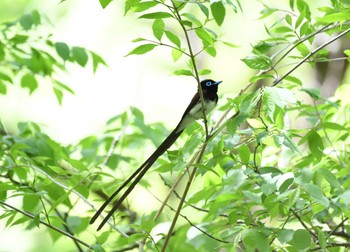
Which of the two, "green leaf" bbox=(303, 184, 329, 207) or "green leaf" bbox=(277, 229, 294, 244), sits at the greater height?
"green leaf" bbox=(303, 184, 329, 207)

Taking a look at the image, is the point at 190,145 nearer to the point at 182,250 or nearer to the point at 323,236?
the point at 323,236

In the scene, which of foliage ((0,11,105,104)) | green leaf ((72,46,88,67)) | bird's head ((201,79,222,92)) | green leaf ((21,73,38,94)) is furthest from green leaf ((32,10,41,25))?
bird's head ((201,79,222,92))

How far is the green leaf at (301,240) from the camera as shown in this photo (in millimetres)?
2361

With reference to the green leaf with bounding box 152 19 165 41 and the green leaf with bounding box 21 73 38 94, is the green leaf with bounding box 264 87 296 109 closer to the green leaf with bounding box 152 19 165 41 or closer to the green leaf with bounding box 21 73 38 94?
the green leaf with bounding box 152 19 165 41

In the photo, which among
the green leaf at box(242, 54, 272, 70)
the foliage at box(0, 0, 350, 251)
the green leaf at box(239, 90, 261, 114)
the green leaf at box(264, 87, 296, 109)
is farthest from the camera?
the green leaf at box(242, 54, 272, 70)

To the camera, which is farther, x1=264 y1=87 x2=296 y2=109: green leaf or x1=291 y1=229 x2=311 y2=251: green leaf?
x1=291 y1=229 x2=311 y2=251: green leaf

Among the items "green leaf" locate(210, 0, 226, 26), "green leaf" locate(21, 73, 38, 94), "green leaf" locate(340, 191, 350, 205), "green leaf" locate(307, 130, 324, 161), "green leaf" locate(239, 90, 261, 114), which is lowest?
"green leaf" locate(340, 191, 350, 205)

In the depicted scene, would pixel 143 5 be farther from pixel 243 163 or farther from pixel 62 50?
pixel 62 50

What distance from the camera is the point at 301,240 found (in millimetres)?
2377

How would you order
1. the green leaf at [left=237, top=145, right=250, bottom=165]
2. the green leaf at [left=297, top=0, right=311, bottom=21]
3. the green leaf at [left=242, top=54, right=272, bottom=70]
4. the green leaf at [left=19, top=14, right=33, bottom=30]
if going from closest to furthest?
the green leaf at [left=242, top=54, right=272, bottom=70], the green leaf at [left=237, top=145, right=250, bottom=165], the green leaf at [left=297, top=0, right=311, bottom=21], the green leaf at [left=19, top=14, right=33, bottom=30]

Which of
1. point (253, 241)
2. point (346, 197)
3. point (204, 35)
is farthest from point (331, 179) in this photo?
point (204, 35)

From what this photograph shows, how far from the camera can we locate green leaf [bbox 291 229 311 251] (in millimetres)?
2361

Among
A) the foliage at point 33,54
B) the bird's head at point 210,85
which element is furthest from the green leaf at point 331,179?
the foliage at point 33,54

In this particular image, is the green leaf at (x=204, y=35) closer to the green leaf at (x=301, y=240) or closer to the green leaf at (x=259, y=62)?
the green leaf at (x=259, y=62)
